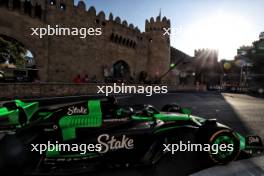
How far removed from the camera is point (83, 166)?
7.89ft

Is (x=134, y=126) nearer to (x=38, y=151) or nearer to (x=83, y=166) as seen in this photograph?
(x=83, y=166)

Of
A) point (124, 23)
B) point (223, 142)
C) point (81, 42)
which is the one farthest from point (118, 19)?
point (223, 142)

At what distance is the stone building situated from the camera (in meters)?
16.4

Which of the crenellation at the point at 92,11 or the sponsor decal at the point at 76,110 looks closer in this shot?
the sponsor decal at the point at 76,110

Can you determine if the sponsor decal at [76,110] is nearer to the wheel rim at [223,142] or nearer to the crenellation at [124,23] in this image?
the wheel rim at [223,142]

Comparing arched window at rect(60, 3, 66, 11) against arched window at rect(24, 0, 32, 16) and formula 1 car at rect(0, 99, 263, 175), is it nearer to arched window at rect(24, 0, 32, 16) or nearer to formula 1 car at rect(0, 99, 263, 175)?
arched window at rect(24, 0, 32, 16)

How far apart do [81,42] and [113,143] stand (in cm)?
2066

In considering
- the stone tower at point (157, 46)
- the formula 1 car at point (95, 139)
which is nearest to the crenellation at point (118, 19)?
the stone tower at point (157, 46)

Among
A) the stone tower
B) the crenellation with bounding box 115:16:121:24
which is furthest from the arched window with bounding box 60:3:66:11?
the stone tower

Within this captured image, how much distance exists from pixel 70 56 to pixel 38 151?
19.3 m

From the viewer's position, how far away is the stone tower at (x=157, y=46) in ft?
111

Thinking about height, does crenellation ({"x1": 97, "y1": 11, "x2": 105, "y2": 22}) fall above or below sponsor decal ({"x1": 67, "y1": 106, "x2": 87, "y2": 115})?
above

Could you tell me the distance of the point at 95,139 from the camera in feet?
8.05

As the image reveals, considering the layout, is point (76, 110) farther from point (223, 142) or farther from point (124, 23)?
point (124, 23)
